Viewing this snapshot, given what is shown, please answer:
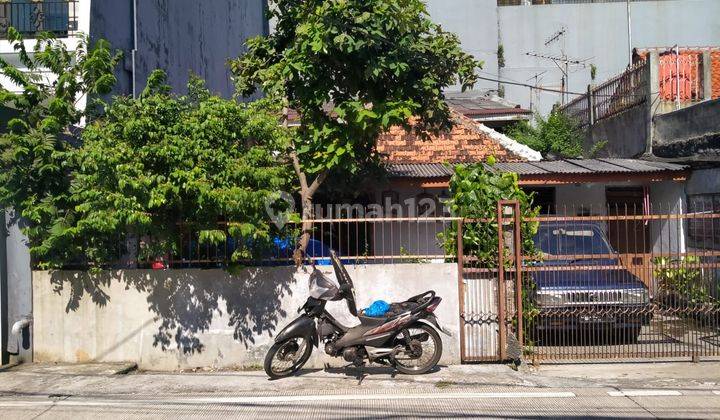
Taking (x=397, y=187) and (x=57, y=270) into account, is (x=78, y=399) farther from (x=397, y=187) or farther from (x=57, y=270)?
(x=397, y=187)

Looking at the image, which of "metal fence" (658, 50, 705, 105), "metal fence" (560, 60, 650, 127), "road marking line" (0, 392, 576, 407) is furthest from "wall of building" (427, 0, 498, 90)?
"road marking line" (0, 392, 576, 407)

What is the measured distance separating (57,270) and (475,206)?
5.47 m

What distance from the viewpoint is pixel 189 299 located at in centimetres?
848

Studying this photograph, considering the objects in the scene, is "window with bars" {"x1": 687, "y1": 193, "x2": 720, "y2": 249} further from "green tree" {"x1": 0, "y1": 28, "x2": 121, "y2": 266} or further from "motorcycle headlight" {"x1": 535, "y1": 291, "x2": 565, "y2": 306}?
"green tree" {"x1": 0, "y1": 28, "x2": 121, "y2": 266}

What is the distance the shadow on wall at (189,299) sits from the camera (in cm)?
847

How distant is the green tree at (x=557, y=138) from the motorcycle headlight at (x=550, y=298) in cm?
970

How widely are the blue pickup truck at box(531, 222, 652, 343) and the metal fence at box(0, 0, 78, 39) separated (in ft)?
27.7

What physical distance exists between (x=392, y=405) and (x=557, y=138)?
501 inches

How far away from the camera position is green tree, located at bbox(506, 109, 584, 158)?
17.5 metres

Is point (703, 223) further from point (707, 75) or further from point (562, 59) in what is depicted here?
point (562, 59)

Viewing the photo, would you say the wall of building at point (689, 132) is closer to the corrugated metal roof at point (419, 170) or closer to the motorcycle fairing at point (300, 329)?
the corrugated metal roof at point (419, 170)

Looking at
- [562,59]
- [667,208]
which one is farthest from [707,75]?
[562,59]

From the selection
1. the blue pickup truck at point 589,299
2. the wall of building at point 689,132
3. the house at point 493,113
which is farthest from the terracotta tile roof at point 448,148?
the blue pickup truck at point 589,299

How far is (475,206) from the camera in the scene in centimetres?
862
